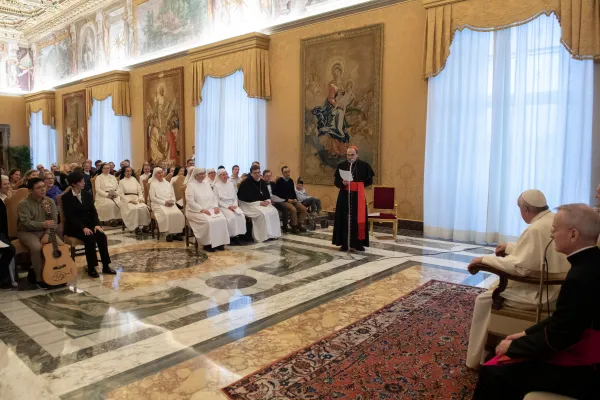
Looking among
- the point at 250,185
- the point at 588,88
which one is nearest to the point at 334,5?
the point at 250,185

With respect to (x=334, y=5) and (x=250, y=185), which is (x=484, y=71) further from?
(x=250, y=185)

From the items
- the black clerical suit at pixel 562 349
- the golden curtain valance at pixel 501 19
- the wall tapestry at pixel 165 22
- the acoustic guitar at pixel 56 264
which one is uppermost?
the wall tapestry at pixel 165 22

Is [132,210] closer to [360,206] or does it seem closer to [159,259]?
[159,259]

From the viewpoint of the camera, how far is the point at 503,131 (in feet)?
24.8

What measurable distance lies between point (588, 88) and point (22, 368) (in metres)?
7.79

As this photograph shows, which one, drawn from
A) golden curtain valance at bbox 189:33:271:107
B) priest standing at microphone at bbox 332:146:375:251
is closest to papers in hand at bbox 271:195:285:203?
priest standing at microphone at bbox 332:146:375:251

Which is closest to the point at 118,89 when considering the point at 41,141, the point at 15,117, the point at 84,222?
the point at 41,141

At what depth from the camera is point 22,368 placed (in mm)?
3248

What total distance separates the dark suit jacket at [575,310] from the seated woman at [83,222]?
520 centimetres

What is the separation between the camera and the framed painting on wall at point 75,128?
17.7 m

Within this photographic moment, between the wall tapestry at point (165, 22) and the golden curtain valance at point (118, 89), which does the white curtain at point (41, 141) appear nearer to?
the golden curtain valance at point (118, 89)

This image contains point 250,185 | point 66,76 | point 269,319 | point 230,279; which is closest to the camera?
point 269,319

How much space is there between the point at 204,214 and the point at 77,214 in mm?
2110

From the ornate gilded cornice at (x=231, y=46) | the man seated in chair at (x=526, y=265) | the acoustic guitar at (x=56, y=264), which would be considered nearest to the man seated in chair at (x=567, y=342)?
the man seated in chair at (x=526, y=265)
